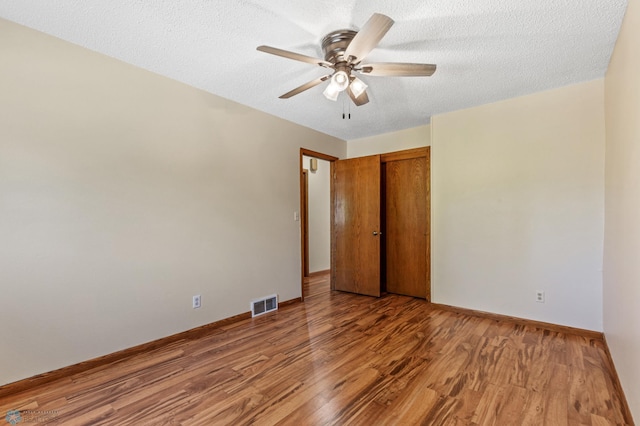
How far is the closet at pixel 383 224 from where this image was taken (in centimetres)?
404

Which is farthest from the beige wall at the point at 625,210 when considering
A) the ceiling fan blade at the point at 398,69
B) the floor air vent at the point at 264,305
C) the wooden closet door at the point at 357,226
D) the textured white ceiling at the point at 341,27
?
the floor air vent at the point at 264,305

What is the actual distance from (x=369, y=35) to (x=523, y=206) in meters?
2.50

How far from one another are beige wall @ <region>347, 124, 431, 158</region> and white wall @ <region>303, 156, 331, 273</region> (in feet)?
3.35

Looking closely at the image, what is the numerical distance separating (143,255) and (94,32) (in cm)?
167

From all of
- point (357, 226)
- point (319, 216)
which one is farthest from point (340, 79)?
point (319, 216)

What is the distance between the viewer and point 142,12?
5.73ft

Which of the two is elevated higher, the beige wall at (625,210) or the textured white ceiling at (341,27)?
the textured white ceiling at (341,27)

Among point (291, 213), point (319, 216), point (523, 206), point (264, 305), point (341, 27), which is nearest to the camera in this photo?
point (341, 27)

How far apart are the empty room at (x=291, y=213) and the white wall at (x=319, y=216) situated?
169 cm

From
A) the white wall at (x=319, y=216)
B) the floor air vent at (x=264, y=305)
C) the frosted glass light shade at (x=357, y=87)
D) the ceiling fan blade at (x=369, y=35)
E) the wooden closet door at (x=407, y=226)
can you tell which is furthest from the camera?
the white wall at (x=319, y=216)

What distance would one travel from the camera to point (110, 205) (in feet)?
7.41

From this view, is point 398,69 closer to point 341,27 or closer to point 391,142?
point 341,27

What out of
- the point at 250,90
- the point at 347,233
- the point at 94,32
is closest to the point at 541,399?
the point at 347,233

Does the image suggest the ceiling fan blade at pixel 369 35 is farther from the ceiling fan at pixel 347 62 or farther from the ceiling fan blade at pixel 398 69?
the ceiling fan blade at pixel 398 69
